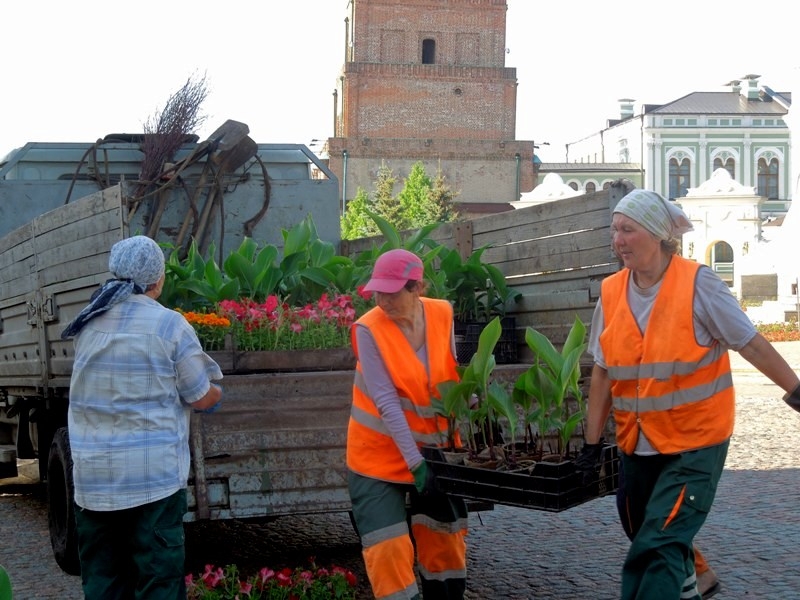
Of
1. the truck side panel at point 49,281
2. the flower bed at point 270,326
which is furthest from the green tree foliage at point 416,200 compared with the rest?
the flower bed at point 270,326

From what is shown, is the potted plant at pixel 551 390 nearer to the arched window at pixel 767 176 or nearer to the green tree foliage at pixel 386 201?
the green tree foliage at pixel 386 201

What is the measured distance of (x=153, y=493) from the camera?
416 centimetres

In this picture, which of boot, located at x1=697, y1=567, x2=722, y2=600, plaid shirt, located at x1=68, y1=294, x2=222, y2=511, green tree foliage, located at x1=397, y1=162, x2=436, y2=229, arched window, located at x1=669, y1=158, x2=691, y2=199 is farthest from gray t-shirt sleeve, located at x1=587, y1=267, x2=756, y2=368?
arched window, located at x1=669, y1=158, x2=691, y2=199

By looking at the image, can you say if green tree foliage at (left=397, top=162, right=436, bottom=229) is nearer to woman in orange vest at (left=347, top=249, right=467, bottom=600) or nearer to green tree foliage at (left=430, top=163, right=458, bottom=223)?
green tree foliage at (left=430, top=163, right=458, bottom=223)

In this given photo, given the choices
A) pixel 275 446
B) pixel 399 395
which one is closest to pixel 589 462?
pixel 399 395

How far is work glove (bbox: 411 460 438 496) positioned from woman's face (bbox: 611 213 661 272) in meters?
1.00

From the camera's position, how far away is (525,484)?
4.14 m

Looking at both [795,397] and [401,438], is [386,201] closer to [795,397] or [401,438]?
[401,438]

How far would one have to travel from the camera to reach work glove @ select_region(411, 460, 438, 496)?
4336mm

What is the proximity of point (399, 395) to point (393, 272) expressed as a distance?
449 millimetres

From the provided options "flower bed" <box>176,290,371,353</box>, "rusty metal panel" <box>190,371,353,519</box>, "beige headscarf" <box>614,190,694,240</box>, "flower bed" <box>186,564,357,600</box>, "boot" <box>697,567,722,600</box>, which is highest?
"beige headscarf" <box>614,190,694,240</box>

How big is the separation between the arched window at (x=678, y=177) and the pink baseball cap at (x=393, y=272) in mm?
74269

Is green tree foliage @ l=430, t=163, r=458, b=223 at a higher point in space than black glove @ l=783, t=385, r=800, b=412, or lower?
higher

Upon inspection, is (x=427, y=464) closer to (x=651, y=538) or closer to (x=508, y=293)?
(x=651, y=538)
